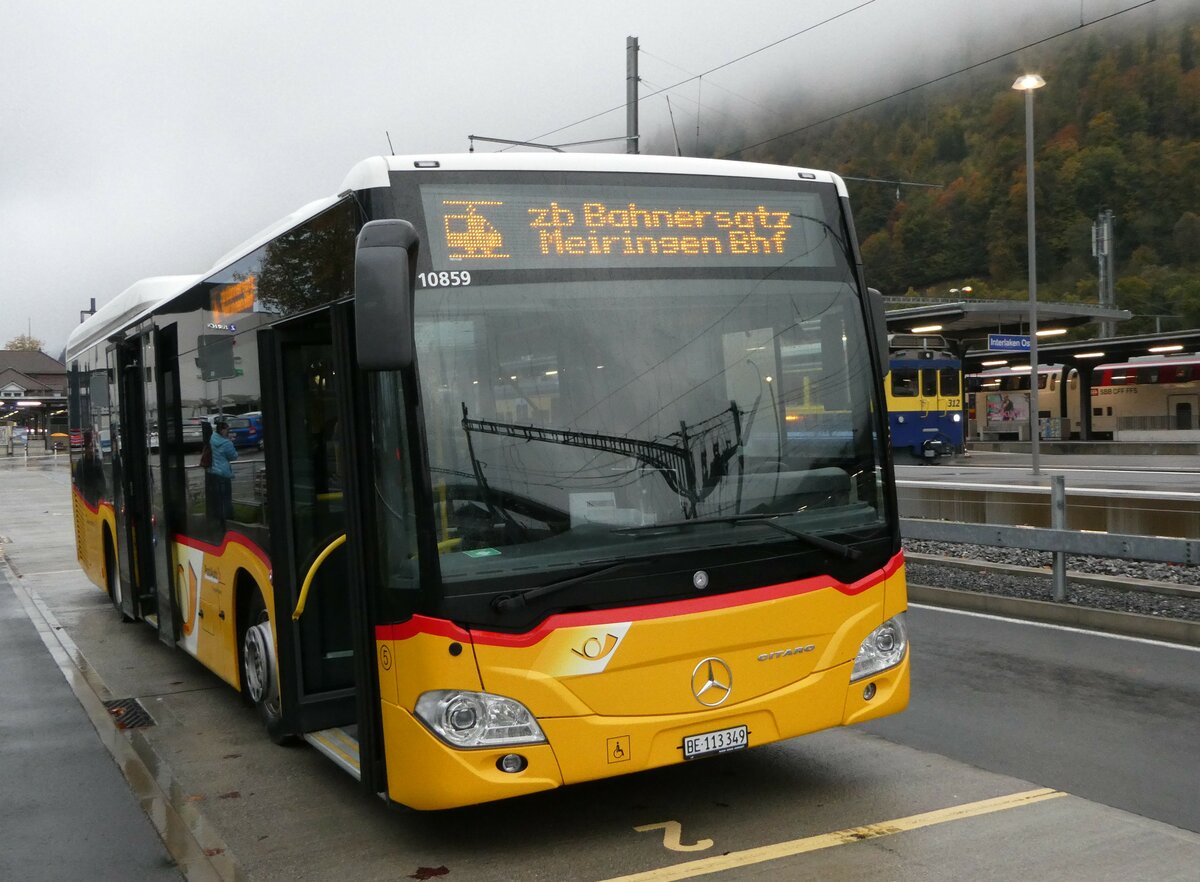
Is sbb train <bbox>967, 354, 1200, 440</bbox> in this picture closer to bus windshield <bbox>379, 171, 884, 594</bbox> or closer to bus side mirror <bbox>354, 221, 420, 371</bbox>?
bus windshield <bbox>379, 171, 884, 594</bbox>

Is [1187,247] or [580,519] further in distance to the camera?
[1187,247]

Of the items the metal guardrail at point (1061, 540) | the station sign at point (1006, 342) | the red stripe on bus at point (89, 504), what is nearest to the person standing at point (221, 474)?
the red stripe on bus at point (89, 504)

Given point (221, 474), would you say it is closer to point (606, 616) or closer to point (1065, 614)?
point (606, 616)

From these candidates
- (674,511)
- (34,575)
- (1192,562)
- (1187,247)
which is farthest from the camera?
(1187,247)

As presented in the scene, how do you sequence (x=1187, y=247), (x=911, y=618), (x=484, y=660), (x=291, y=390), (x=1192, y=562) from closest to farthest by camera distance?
(x=484, y=660) < (x=291, y=390) < (x=1192, y=562) < (x=911, y=618) < (x=1187, y=247)

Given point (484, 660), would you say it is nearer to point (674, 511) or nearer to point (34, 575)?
point (674, 511)

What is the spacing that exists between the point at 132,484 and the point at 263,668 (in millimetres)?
4253

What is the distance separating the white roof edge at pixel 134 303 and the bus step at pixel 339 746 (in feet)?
11.2

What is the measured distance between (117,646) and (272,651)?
15.8 ft

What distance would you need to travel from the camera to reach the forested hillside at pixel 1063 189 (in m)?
102

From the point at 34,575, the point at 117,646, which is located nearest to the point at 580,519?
the point at 117,646

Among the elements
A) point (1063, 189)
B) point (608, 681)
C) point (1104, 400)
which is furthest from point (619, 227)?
point (1063, 189)

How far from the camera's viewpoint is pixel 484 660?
488cm

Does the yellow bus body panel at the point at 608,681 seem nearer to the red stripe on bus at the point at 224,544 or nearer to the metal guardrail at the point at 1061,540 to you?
the red stripe on bus at the point at 224,544
